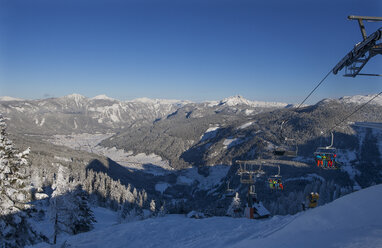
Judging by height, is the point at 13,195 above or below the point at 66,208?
above

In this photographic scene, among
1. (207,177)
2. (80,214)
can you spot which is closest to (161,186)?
(207,177)

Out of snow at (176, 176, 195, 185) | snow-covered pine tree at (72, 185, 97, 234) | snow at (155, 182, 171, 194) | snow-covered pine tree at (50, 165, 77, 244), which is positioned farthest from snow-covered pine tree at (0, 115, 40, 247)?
snow at (176, 176, 195, 185)

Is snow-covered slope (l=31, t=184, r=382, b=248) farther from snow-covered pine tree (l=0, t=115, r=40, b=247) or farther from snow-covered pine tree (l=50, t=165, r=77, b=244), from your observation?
snow-covered pine tree (l=50, t=165, r=77, b=244)

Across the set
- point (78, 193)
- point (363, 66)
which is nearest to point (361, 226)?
point (363, 66)

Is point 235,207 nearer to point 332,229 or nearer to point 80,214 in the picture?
point 80,214

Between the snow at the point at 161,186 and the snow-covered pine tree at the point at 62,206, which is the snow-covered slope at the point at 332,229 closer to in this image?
the snow-covered pine tree at the point at 62,206

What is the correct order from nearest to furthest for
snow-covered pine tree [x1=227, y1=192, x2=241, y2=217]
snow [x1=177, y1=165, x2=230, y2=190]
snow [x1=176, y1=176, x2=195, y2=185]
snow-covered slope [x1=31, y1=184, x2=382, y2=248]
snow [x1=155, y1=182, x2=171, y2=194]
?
snow-covered slope [x1=31, y1=184, x2=382, y2=248]
snow-covered pine tree [x1=227, y1=192, x2=241, y2=217]
snow [x1=155, y1=182, x2=171, y2=194]
snow [x1=177, y1=165, x2=230, y2=190]
snow [x1=176, y1=176, x2=195, y2=185]

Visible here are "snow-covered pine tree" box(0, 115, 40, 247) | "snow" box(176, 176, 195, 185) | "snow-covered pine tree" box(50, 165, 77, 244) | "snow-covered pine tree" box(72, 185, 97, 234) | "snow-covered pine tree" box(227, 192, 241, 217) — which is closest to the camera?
"snow-covered pine tree" box(0, 115, 40, 247)

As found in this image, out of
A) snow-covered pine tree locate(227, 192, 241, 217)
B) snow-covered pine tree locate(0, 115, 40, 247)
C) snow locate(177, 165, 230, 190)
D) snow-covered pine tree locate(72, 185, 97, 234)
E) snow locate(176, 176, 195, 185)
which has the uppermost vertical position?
snow-covered pine tree locate(0, 115, 40, 247)

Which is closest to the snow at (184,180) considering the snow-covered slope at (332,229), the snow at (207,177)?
the snow at (207,177)
